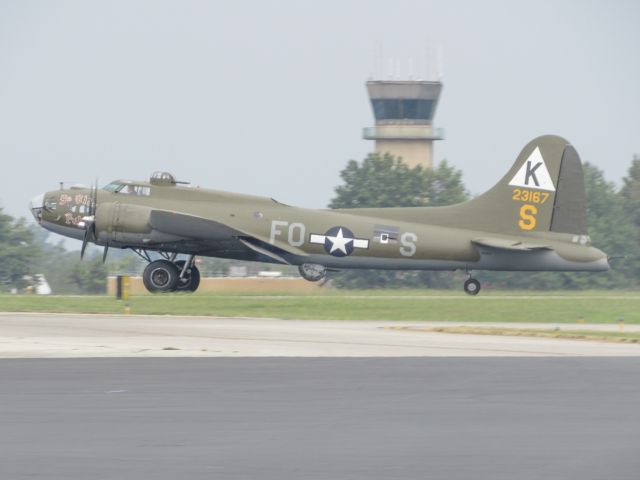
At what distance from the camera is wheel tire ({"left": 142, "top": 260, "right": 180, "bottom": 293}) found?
1706 inches

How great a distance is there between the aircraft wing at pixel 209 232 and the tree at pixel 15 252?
33.7 metres

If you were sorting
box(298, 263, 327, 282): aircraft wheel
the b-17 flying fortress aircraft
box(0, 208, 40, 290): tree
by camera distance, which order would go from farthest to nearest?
box(0, 208, 40, 290): tree → box(298, 263, 327, 282): aircraft wheel → the b-17 flying fortress aircraft

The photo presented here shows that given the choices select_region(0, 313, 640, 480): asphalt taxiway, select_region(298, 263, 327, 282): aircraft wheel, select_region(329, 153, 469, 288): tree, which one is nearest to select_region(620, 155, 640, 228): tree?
select_region(329, 153, 469, 288): tree

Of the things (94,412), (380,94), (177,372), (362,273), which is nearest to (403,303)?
(177,372)

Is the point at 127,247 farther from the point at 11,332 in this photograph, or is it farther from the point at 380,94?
the point at 380,94

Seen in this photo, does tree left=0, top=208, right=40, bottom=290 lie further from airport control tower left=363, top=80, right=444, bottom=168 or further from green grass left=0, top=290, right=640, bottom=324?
airport control tower left=363, top=80, right=444, bottom=168

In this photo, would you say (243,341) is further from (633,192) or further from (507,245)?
(633,192)

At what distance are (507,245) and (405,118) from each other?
75.3 metres

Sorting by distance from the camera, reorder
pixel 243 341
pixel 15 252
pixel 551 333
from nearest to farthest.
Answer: pixel 243 341 → pixel 551 333 → pixel 15 252

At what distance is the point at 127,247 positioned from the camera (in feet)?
144

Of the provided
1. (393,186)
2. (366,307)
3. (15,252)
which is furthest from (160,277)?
(393,186)

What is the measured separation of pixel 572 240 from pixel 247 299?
42.6ft

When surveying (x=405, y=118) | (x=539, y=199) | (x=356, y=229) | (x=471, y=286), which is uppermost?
(x=405, y=118)

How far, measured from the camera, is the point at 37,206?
147ft
